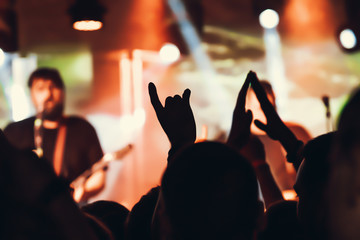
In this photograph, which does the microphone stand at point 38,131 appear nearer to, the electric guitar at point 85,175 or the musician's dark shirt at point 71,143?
the musician's dark shirt at point 71,143

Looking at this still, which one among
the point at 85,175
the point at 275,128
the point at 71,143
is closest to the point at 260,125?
the point at 275,128

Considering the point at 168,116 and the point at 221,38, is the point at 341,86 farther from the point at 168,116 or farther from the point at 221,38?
the point at 168,116

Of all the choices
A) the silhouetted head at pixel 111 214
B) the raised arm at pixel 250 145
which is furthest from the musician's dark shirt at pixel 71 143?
the silhouetted head at pixel 111 214

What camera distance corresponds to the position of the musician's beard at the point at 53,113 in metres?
3.40

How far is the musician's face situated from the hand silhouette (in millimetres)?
2571

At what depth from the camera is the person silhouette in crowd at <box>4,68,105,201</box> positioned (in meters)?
3.17

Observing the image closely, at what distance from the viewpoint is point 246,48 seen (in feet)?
19.6

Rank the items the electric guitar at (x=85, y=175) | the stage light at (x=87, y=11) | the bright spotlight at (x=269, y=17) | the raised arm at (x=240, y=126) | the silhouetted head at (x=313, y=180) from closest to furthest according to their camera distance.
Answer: the silhouetted head at (x=313, y=180), the raised arm at (x=240, y=126), the electric guitar at (x=85, y=175), the stage light at (x=87, y=11), the bright spotlight at (x=269, y=17)

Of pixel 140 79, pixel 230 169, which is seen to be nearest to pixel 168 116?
pixel 230 169

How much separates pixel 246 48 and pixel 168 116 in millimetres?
5175

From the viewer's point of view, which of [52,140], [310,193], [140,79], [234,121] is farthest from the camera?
[140,79]

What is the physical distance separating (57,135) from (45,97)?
0.96ft

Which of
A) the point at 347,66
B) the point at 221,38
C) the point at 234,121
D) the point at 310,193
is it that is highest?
the point at 221,38

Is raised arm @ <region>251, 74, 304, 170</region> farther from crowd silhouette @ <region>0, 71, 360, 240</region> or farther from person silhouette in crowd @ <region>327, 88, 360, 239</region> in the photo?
person silhouette in crowd @ <region>327, 88, 360, 239</region>
